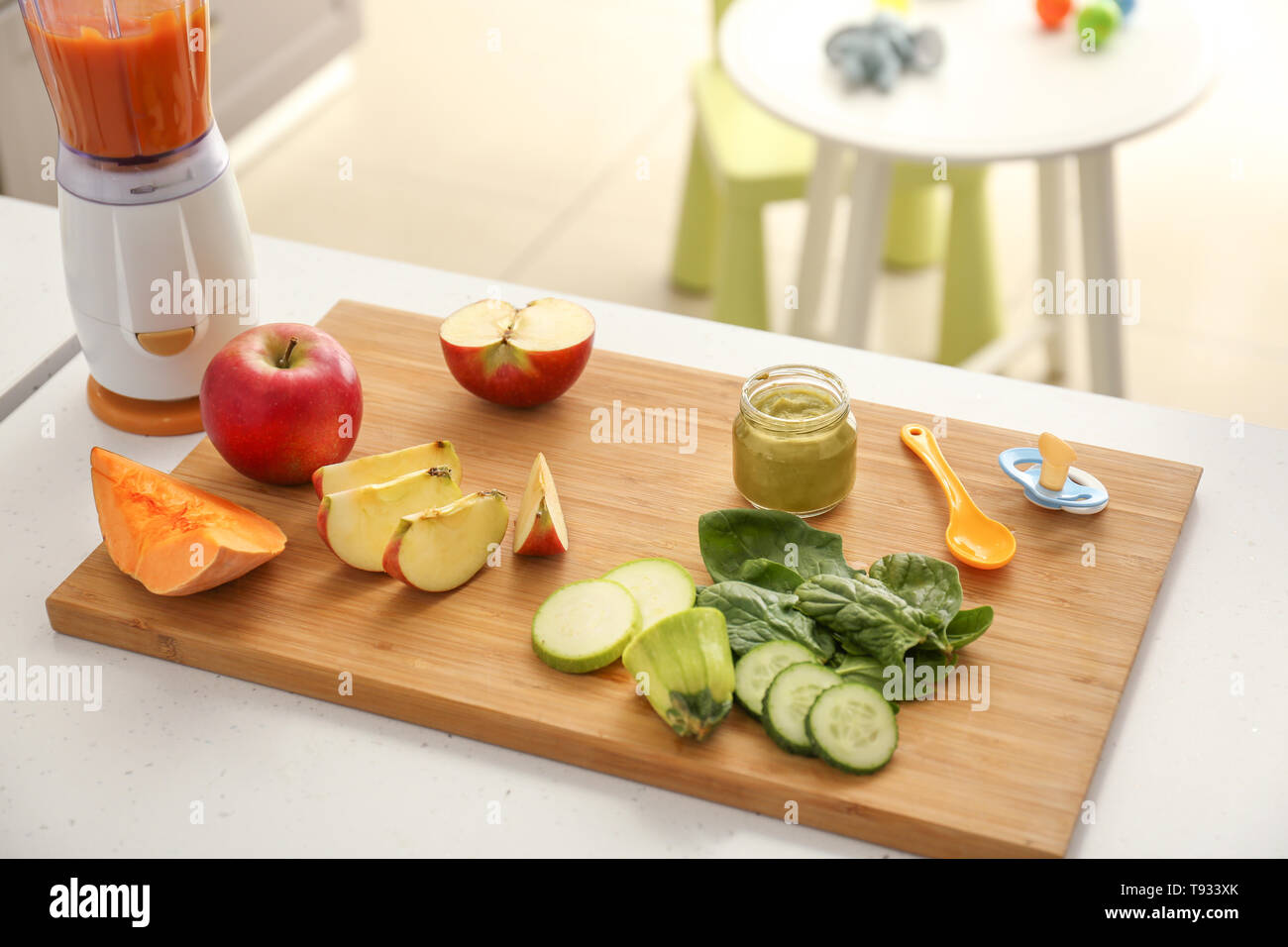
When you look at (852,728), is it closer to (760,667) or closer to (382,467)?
(760,667)

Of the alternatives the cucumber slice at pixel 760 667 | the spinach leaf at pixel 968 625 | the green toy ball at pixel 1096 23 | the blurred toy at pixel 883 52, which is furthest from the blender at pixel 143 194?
the green toy ball at pixel 1096 23

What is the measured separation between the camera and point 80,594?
1060 millimetres

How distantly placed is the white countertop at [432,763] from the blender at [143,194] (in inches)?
6.1

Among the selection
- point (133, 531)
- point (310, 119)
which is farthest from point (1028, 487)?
point (310, 119)

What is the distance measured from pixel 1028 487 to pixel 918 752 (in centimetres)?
34

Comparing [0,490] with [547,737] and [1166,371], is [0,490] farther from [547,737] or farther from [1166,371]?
[1166,371]

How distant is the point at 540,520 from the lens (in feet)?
3.54

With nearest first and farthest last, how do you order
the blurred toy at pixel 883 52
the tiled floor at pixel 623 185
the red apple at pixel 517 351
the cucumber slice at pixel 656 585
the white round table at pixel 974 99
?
the cucumber slice at pixel 656 585, the red apple at pixel 517 351, the white round table at pixel 974 99, the blurred toy at pixel 883 52, the tiled floor at pixel 623 185

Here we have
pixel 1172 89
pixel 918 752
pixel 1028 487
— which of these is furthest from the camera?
pixel 1172 89

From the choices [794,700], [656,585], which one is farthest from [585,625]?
[794,700]

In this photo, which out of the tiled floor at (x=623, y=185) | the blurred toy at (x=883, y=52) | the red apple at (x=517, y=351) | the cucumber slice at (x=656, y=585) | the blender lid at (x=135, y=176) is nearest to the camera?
the cucumber slice at (x=656, y=585)

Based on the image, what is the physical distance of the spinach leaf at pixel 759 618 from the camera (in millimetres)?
994

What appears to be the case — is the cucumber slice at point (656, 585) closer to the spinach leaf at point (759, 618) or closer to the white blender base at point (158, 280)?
the spinach leaf at point (759, 618)

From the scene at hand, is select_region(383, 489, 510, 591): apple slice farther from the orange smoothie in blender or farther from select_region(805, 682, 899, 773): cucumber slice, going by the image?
the orange smoothie in blender
